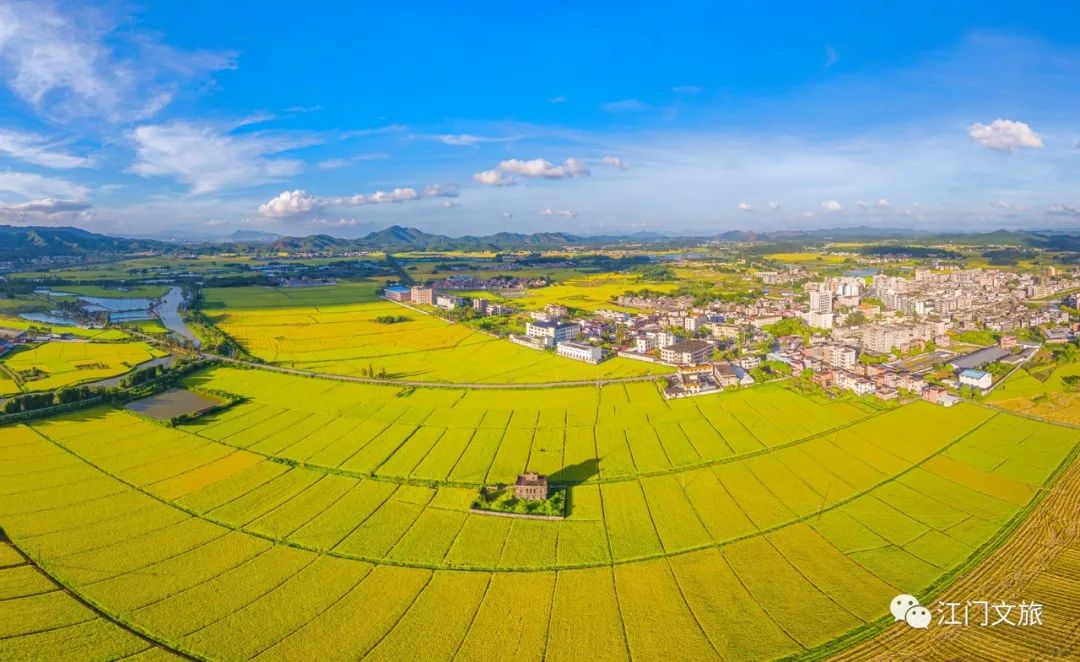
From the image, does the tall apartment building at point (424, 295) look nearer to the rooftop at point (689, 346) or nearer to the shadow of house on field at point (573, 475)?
the rooftop at point (689, 346)

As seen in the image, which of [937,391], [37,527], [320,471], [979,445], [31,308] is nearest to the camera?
[37,527]

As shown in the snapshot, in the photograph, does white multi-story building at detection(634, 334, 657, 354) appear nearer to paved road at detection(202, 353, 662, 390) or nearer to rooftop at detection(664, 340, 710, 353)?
rooftop at detection(664, 340, 710, 353)

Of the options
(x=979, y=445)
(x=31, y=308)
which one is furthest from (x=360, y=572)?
(x=31, y=308)

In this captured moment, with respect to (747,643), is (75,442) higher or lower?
higher

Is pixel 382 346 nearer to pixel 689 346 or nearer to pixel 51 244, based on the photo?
pixel 689 346

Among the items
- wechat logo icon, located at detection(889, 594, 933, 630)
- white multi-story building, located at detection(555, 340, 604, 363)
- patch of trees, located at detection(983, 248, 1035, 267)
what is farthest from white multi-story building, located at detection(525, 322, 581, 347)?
patch of trees, located at detection(983, 248, 1035, 267)

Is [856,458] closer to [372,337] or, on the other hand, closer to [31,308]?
[372,337]

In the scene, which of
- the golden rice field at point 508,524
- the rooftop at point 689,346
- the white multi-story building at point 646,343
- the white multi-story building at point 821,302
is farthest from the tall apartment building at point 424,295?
the white multi-story building at point 821,302
